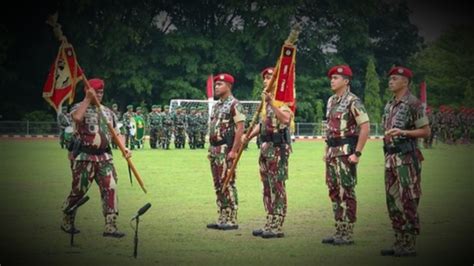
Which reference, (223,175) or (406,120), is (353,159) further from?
(223,175)

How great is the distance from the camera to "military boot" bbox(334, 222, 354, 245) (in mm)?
8773

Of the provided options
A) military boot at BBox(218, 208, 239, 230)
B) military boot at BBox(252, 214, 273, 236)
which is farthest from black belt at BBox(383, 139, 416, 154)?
military boot at BBox(218, 208, 239, 230)

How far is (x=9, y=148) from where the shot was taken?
30047 mm

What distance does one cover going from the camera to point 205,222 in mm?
10656

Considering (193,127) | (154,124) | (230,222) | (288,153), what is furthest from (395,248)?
(193,127)

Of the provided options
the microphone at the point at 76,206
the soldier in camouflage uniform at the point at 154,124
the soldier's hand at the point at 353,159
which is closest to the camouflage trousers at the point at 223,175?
the microphone at the point at 76,206

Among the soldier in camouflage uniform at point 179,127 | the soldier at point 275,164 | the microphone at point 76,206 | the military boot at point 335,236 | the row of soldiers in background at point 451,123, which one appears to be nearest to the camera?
the microphone at point 76,206

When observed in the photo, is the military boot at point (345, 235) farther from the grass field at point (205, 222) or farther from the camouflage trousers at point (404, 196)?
the camouflage trousers at point (404, 196)

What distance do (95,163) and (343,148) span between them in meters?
2.86

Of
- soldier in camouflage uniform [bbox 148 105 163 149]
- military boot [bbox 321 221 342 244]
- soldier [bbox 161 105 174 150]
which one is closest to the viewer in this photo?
military boot [bbox 321 221 342 244]

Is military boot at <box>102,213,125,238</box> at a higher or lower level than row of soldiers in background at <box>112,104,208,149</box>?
lower

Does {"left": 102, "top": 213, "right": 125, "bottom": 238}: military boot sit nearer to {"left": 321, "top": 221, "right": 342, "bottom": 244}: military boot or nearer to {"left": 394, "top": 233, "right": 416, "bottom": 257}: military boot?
{"left": 321, "top": 221, "right": 342, "bottom": 244}: military boot

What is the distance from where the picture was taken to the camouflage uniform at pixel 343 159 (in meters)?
8.71

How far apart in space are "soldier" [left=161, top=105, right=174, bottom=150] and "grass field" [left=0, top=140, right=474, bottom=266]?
1230 cm
